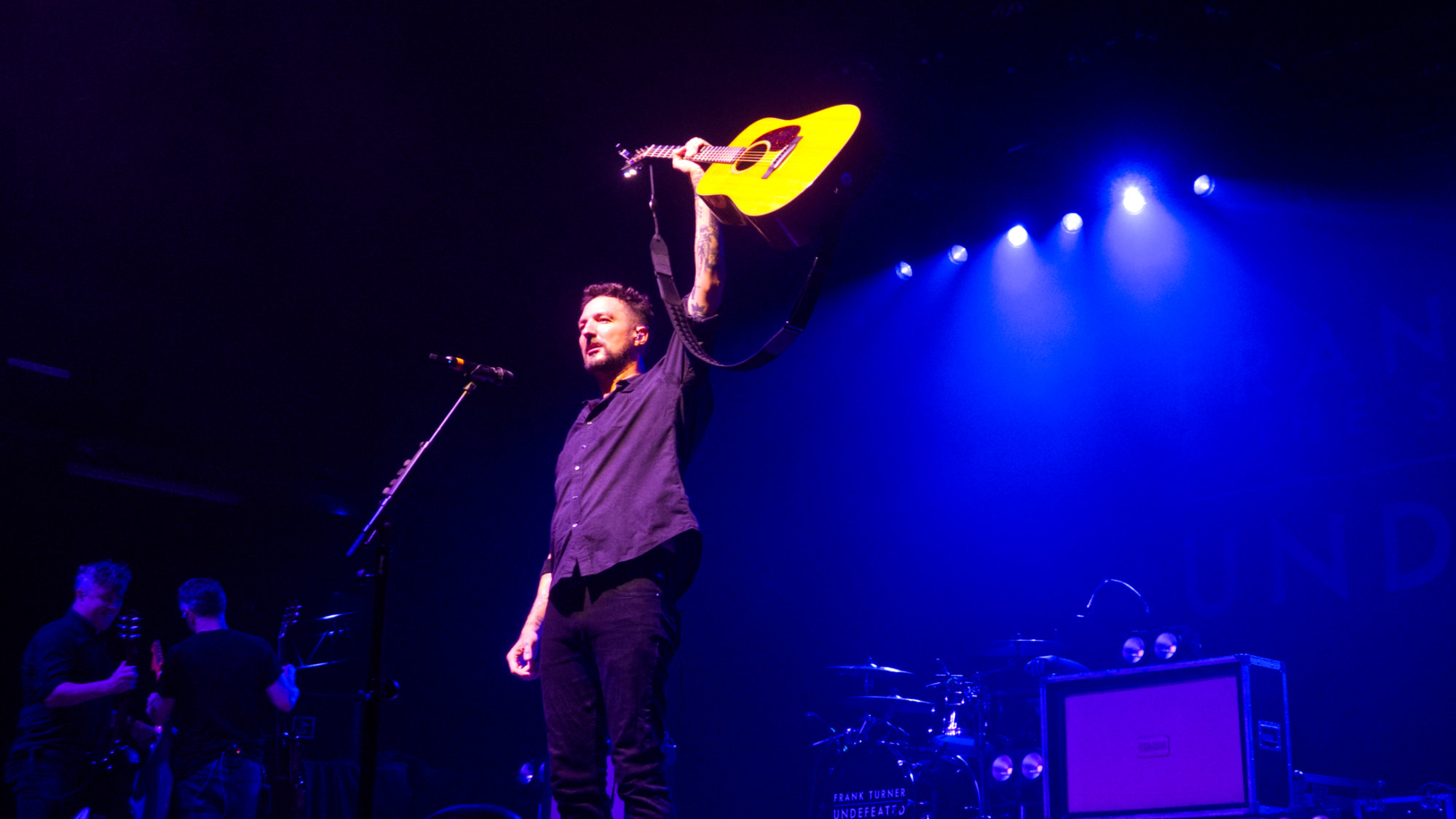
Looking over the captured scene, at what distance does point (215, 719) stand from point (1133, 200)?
6424 mm

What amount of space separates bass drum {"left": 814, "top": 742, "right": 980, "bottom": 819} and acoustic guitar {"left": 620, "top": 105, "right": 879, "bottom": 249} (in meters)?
4.69

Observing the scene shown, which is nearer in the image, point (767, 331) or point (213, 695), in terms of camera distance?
point (213, 695)

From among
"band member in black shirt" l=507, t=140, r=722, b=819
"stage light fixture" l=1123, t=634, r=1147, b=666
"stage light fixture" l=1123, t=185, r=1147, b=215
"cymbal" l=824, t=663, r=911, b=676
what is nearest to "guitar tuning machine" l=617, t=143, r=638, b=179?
"band member in black shirt" l=507, t=140, r=722, b=819

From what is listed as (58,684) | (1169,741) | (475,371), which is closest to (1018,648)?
(1169,741)

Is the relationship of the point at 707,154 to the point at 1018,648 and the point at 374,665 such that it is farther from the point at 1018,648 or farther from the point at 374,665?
the point at 1018,648

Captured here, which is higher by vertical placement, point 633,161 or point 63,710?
point 633,161

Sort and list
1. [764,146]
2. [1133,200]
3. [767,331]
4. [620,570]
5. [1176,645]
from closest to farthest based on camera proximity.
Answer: [620,570] → [764,146] → [1176,645] → [1133,200] → [767,331]

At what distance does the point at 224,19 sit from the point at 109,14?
21.1 inches

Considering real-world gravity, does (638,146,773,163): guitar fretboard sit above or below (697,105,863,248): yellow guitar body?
above

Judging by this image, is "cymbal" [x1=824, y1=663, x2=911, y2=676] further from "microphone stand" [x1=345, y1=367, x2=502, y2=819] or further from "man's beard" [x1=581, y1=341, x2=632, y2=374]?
"man's beard" [x1=581, y1=341, x2=632, y2=374]

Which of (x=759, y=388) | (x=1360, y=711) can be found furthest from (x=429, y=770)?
(x=1360, y=711)

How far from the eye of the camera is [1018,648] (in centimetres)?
655

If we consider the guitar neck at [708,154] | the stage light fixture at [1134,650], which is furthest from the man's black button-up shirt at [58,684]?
the stage light fixture at [1134,650]

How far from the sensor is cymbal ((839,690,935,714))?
694 cm
